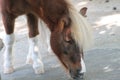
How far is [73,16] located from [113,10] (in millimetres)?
3065

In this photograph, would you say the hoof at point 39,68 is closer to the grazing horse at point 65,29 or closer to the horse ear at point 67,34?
the grazing horse at point 65,29

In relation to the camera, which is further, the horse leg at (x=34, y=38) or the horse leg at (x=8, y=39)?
the horse leg at (x=34, y=38)

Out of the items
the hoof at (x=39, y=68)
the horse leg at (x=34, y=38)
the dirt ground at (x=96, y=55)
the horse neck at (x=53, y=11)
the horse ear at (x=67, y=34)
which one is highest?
the horse neck at (x=53, y=11)

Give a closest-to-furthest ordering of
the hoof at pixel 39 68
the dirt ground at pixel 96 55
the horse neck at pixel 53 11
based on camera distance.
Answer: the horse neck at pixel 53 11
the dirt ground at pixel 96 55
the hoof at pixel 39 68

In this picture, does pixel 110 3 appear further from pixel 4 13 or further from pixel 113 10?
pixel 4 13

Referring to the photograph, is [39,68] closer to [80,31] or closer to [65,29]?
[65,29]

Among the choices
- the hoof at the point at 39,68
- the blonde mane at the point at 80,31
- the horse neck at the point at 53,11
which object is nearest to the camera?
the blonde mane at the point at 80,31

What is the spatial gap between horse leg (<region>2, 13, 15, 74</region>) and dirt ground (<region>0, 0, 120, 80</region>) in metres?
0.10

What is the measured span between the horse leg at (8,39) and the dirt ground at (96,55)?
10 cm

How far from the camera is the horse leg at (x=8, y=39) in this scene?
4.51 m

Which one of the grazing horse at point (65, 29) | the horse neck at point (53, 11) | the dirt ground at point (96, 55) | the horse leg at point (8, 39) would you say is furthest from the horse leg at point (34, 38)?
the horse neck at point (53, 11)

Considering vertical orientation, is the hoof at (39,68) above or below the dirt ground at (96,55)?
above

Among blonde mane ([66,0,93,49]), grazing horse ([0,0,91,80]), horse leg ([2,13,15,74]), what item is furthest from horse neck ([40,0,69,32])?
horse leg ([2,13,15,74])

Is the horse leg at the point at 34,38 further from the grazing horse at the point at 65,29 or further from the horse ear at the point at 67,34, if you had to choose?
the horse ear at the point at 67,34
